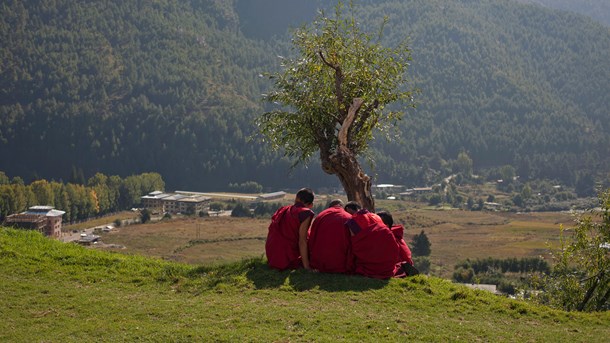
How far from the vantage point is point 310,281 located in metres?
12.8

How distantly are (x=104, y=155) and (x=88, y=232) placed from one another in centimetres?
7311

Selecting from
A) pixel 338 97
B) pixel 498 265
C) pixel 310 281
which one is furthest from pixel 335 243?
pixel 498 265

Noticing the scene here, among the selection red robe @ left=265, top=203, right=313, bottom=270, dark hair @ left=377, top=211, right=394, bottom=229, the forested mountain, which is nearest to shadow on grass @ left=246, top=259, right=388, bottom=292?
red robe @ left=265, top=203, right=313, bottom=270

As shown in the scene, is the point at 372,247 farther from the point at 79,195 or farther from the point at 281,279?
the point at 79,195

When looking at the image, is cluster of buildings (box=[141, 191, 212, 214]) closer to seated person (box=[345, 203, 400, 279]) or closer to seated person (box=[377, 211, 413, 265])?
seated person (box=[377, 211, 413, 265])

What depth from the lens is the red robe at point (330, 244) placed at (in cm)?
1310

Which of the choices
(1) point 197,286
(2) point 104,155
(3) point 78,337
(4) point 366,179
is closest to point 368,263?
(1) point 197,286

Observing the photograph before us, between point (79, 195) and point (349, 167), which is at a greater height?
point (349, 167)

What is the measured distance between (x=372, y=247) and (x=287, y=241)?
167 cm

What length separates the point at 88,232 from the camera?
84.1 metres

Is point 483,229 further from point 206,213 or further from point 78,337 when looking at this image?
point 78,337

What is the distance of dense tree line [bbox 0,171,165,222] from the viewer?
268 feet

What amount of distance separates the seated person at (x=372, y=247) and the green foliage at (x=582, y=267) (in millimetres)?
8225

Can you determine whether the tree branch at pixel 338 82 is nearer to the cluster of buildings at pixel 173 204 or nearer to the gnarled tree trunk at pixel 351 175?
the gnarled tree trunk at pixel 351 175
